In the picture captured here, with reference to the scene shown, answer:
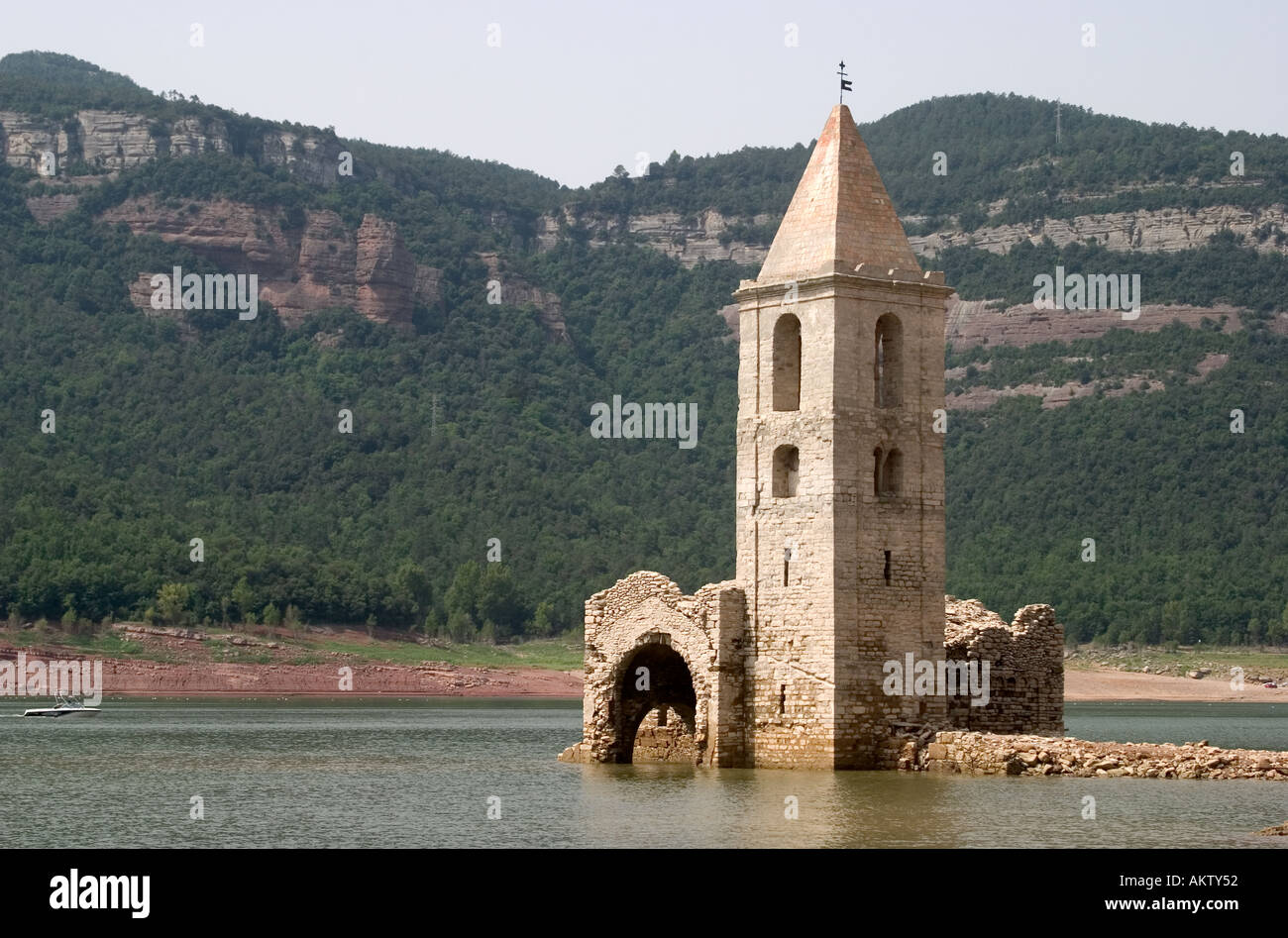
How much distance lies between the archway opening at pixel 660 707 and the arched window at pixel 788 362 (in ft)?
16.7

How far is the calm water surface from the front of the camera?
2920cm

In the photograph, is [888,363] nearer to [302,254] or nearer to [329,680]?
[329,680]

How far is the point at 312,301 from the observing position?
516ft

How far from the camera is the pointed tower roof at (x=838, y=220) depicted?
124 ft

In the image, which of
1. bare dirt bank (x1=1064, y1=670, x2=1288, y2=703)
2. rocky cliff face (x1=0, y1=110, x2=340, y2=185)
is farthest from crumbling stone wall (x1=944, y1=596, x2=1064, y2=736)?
rocky cliff face (x1=0, y1=110, x2=340, y2=185)

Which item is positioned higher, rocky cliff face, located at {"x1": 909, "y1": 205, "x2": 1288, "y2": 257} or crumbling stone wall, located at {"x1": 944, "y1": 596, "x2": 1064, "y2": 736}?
rocky cliff face, located at {"x1": 909, "y1": 205, "x2": 1288, "y2": 257}

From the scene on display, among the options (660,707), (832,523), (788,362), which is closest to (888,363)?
Result: (788,362)

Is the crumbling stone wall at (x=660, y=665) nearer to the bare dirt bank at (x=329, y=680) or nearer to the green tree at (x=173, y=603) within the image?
the bare dirt bank at (x=329, y=680)

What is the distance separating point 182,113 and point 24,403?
4725 cm

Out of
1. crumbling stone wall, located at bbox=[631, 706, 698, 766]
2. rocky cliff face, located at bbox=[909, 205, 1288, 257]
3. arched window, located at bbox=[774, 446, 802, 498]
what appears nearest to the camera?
arched window, located at bbox=[774, 446, 802, 498]

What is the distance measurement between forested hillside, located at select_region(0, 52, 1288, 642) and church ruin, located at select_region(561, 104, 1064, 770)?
201ft

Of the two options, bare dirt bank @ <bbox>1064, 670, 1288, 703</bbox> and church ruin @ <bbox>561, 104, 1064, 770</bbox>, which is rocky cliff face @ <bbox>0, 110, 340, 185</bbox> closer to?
bare dirt bank @ <bbox>1064, 670, 1288, 703</bbox>

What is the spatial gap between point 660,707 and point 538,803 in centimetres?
783
